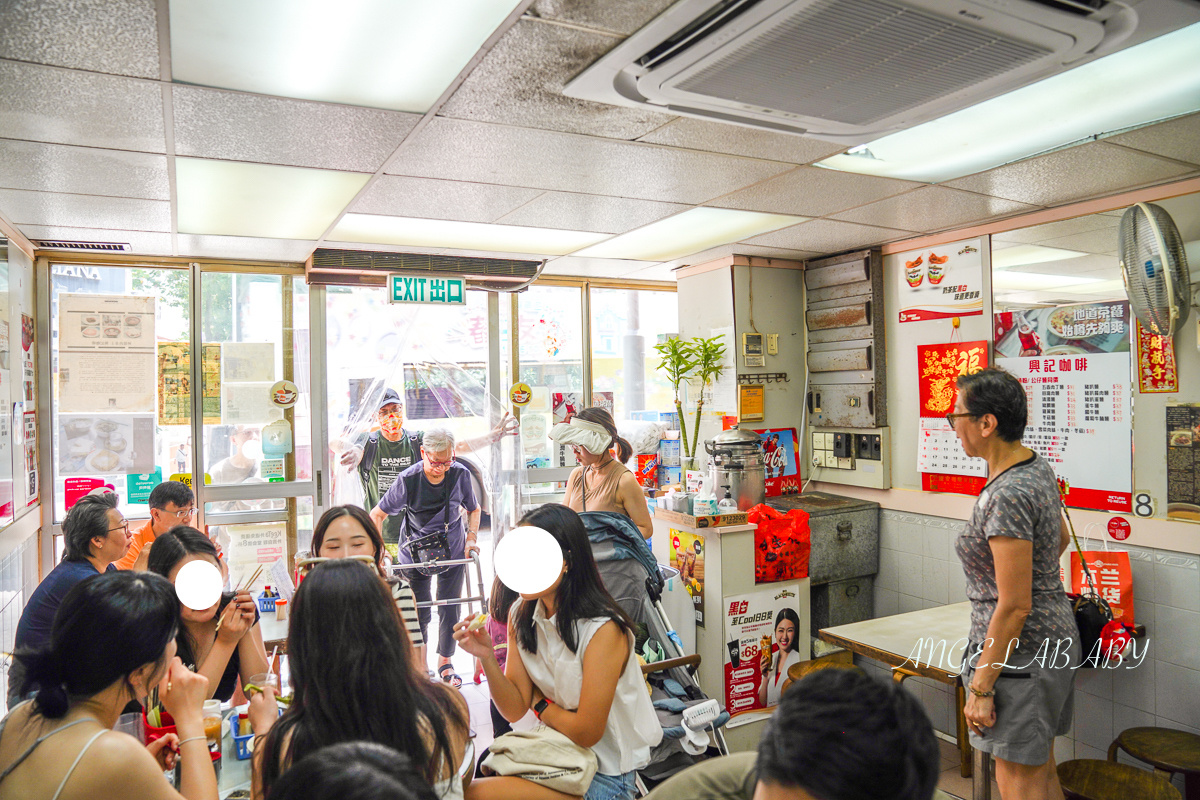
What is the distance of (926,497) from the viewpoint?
4234mm

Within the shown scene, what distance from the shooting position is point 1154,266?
9.18 feet

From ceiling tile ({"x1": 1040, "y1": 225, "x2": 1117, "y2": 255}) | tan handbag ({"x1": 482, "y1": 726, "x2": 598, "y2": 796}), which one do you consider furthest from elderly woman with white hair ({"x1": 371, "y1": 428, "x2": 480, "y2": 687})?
ceiling tile ({"x1": 1040, "y1": 225, "x2": 1117, "y2": 255})

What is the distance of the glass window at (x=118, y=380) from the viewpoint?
4.43m

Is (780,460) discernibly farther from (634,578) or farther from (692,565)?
(634,578)

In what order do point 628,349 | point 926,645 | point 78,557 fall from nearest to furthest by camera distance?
point 78,557 < point 926,645 < point 628,349

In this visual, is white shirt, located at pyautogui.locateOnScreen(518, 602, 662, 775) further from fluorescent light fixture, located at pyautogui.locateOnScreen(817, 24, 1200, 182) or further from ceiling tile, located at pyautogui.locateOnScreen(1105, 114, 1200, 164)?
ceiling tile, located at pyautogui.locateOnScreen(1105, 114, 1200, 164)

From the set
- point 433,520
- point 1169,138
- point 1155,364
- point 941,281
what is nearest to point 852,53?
point 1169,138

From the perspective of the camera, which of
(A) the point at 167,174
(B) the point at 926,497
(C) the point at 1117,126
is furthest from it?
(B) the point at 926,497

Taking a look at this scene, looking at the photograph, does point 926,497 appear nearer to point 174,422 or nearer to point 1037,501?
point 1037,501

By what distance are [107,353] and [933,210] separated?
4.69m

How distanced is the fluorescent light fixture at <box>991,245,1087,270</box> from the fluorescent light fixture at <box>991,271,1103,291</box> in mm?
51

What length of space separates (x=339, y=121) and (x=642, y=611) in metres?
2.22

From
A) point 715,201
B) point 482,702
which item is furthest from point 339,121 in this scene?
point 482,702

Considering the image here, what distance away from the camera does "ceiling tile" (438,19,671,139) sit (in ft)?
5.91
